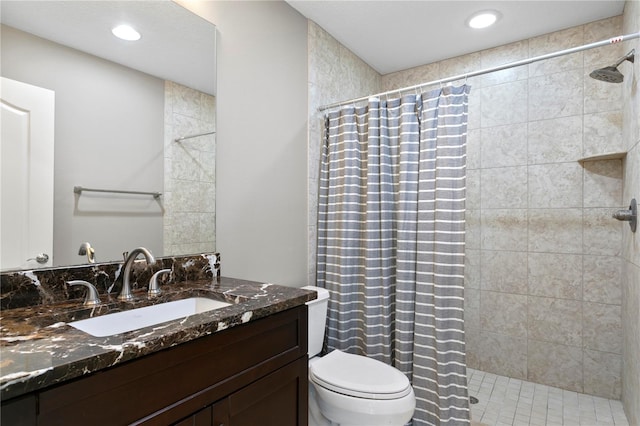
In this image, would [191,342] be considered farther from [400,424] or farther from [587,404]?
[587,404]

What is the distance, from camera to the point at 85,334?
887 mm

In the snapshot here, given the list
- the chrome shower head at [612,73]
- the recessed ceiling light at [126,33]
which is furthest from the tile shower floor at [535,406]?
the recessed ceiling light at [126,33]

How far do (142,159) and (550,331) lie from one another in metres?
2.73

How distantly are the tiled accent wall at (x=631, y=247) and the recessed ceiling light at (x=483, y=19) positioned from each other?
0.68m

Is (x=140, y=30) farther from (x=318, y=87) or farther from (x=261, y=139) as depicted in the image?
(x=318, y=87)

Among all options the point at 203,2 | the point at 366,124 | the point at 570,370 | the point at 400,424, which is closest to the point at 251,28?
the point at 203,2

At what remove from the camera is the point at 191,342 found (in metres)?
0.94

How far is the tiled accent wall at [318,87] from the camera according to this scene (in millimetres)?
2312

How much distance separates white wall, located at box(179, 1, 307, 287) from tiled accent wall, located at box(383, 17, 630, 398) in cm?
141

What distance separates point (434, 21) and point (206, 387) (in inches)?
95.2

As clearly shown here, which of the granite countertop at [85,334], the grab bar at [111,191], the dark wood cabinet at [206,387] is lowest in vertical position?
the dark wood cabinet at [206,387]

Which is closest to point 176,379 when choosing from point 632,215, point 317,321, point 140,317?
point 140,317

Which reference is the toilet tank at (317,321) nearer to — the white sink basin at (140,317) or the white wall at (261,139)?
the white wall at (261,139)

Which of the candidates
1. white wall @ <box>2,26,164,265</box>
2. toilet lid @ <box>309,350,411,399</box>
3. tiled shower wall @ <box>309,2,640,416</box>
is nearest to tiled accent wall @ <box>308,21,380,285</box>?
tiled shower wall @ <box>309,2,640,416</box>
